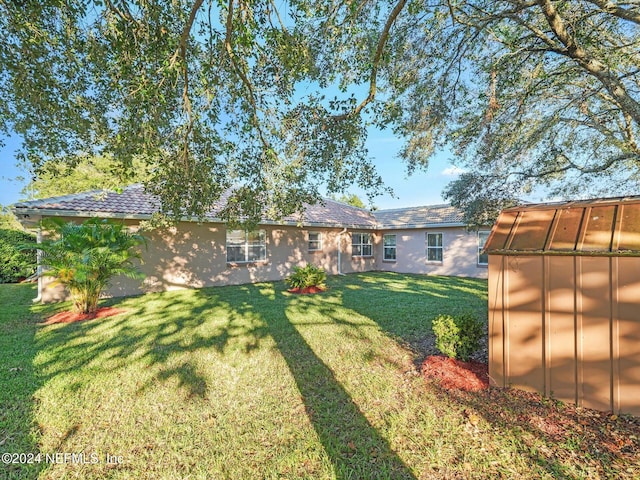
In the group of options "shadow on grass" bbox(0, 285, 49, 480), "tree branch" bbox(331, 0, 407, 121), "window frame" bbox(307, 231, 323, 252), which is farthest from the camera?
"window frame" bbox(307, 231, 323, 252)

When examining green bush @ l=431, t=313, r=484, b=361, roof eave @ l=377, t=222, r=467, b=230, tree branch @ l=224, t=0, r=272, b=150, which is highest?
tree branch @ l=224, t=0, r=272, b=150

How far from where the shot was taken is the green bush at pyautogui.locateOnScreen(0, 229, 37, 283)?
1404 centimetres

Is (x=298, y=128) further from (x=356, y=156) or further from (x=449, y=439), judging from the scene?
(x=449, y=439)

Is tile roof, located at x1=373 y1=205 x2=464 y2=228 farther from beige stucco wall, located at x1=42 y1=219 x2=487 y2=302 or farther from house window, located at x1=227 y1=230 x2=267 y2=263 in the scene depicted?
house window, located at x1=227 y1=230 x2=267 y2=263

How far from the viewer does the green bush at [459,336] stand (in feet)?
14.6

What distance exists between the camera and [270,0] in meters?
4.33

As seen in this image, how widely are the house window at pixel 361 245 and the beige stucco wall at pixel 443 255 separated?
3.57 ft

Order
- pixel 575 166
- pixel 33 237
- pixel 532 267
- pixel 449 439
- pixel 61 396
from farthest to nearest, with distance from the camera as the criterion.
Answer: pixel 33 237
pixel 575 166
pixel 61 396
pixel 532 267
pixel 449 439

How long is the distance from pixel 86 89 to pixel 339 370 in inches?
257

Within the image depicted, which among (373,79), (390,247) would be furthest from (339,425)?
(390,247)

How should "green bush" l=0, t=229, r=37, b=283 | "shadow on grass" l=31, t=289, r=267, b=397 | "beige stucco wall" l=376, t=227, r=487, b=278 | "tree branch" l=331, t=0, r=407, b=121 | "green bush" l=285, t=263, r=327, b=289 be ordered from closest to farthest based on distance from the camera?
"shadow on grass" l=31, t=289, r=267, b=397 < "tree branch" l=331, t=0, r=407, b=121 < "green bush" l=285, t=263, r=327, b=289 < "green bush" l=0, t=229, r=37, b=283 < "beige stucco wall" l=376, t=227, r=487, b=278

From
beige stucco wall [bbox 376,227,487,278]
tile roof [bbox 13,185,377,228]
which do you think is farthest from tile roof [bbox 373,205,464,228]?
tile roof [bbox 13,185,377,228]

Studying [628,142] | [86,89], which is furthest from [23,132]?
[628,142]

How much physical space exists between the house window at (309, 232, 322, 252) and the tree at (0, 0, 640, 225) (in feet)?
31.2
